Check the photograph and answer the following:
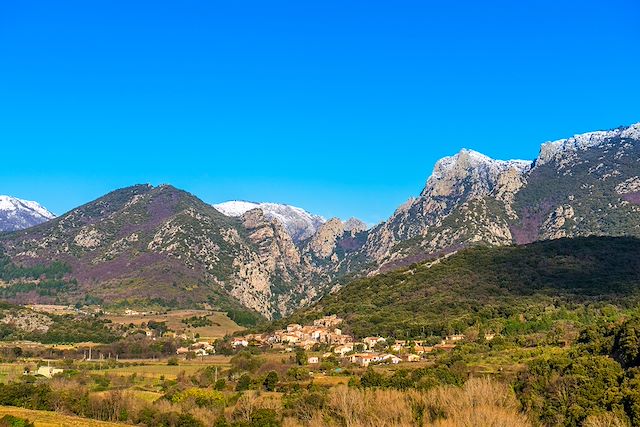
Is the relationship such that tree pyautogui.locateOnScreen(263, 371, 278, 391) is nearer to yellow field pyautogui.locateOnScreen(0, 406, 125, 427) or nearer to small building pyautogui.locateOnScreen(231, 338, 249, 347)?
yellow field pyautogui.locateOnScreen(0, 406, 125, 427)

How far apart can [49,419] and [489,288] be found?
109 metres

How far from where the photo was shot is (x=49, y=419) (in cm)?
6712

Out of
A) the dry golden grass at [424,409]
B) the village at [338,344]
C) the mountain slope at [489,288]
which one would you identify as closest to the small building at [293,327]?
the village at [338,344]

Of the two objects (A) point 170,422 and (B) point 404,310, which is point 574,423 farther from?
(B) point 404,310

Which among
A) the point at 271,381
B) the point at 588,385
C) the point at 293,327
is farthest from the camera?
the point at 293,327

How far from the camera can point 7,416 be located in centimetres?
6216

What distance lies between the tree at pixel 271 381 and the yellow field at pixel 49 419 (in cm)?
2407

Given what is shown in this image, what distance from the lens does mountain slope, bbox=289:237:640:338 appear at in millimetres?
135875

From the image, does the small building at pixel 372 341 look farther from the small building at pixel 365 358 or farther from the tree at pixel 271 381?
Answer: the tree at pixel 271 381

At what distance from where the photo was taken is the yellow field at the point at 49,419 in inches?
2530

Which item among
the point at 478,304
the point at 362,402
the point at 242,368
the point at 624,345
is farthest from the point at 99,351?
the point at 624,345

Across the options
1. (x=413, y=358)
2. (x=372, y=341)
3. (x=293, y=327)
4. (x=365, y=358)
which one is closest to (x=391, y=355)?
(x=365, y=358)

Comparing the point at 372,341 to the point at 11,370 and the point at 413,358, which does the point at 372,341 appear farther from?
the point at 11,370

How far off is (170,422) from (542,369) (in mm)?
37496
